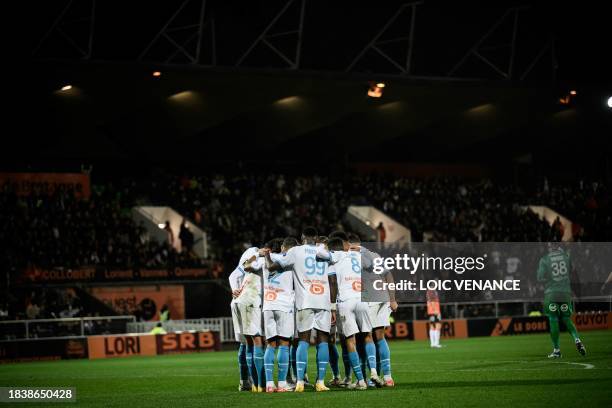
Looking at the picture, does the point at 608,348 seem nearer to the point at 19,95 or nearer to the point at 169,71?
the point at 169,71

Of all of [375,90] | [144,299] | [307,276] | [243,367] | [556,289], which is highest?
[375,90]

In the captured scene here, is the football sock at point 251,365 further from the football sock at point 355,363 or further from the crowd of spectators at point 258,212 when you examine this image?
the crowd of spectators at point 258,212

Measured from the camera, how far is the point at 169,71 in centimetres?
4525

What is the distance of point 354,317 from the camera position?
17.5 metres

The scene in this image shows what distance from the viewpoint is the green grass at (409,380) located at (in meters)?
15.3

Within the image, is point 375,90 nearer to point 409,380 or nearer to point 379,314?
point 409,380

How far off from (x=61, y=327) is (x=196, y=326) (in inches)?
200

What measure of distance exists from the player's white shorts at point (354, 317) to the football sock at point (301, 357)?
2.36 ft

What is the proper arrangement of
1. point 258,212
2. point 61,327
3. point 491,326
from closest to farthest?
point 61,327
point 491,326
point 258,212

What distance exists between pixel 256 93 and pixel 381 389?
34315 millimetres

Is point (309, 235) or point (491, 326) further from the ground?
point (309, 235)

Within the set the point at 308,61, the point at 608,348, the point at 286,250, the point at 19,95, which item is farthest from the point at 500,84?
the point at 286,250

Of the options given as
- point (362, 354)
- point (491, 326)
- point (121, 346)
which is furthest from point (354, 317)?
point (491, 326)

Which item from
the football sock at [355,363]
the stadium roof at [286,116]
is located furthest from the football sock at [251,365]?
the stadium roof at [286,116]
